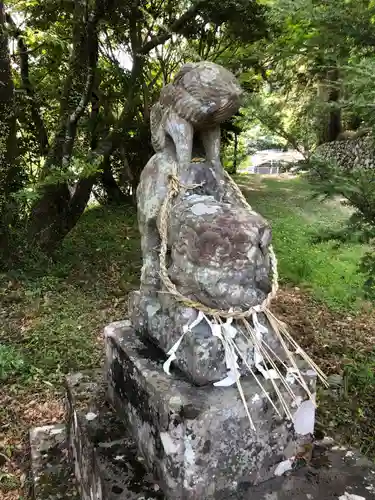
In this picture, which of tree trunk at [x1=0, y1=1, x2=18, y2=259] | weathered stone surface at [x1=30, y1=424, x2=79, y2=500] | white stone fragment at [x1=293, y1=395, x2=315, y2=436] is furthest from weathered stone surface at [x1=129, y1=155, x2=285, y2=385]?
tree trunk at [x1=0, y1=1, x2=18, y2=259]

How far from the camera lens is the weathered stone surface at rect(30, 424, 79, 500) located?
229 centimetres

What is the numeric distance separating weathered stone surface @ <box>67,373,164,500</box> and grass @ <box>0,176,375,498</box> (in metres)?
0.74

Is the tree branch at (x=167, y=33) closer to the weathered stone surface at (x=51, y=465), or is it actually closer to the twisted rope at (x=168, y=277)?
the twisted rope at (x=168, y=277)

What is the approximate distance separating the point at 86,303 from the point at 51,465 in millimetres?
2606

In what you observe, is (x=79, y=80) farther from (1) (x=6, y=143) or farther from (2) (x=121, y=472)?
(2) (x=121, y=472)

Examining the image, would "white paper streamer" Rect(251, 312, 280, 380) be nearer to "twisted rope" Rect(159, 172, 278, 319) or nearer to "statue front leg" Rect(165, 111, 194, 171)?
"twisted rope" Rect(159, 172, 278, 319)

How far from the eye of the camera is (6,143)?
5.42 metres

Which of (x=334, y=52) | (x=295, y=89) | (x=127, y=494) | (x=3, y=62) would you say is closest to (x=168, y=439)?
(x=127, y=494)

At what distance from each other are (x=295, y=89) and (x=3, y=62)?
30.9 ft

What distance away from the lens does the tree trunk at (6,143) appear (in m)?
5.22

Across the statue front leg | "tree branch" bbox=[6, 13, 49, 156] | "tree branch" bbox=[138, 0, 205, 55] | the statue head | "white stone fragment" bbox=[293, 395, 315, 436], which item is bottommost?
"white stone fragment" bbox=[293, 395, 315, 436]

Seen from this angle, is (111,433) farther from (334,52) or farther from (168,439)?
(334,52)

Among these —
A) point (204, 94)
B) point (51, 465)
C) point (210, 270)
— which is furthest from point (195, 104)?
point (51, 465)

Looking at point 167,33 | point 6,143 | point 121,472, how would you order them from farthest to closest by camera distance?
point 167,33 < point 6,143 < point 121,472
